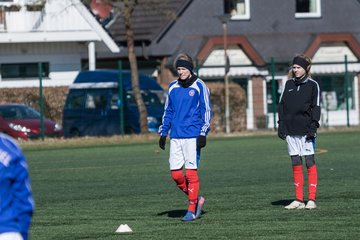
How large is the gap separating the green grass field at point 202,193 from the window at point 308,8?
74.3 ft

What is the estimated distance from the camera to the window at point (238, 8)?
49.5 metres

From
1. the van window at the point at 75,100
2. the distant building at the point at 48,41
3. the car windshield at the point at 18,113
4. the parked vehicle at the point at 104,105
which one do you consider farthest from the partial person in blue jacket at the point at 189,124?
the distant building at the point at 48,41

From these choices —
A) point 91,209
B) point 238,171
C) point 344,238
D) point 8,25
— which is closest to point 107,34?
point 8,25

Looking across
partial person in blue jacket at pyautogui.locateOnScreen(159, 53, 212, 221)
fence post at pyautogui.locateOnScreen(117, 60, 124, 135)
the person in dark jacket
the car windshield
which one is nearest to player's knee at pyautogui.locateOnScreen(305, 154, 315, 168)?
the person in dark jacket

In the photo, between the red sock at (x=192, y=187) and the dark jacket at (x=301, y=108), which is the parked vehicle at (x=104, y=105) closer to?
the dark jacket at (x=301, y=108)

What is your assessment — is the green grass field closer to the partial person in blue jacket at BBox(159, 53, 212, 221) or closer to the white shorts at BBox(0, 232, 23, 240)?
the partial person in blue jacket at BBox(159, 53, 212, 221)

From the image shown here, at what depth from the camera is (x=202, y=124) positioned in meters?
13.1

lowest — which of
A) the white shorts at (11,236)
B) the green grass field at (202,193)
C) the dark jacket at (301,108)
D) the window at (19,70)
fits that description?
the green grass field at (202,193)

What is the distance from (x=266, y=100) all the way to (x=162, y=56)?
5.85 meters

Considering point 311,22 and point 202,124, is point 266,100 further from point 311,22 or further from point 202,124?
point 202,124

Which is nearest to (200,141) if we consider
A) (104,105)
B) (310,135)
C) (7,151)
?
(310,135)

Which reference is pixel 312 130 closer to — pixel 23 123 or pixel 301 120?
pixel 301 120

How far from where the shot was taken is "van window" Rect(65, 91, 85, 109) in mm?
36875

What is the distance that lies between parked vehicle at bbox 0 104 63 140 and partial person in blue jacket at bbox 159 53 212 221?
19705 mm
